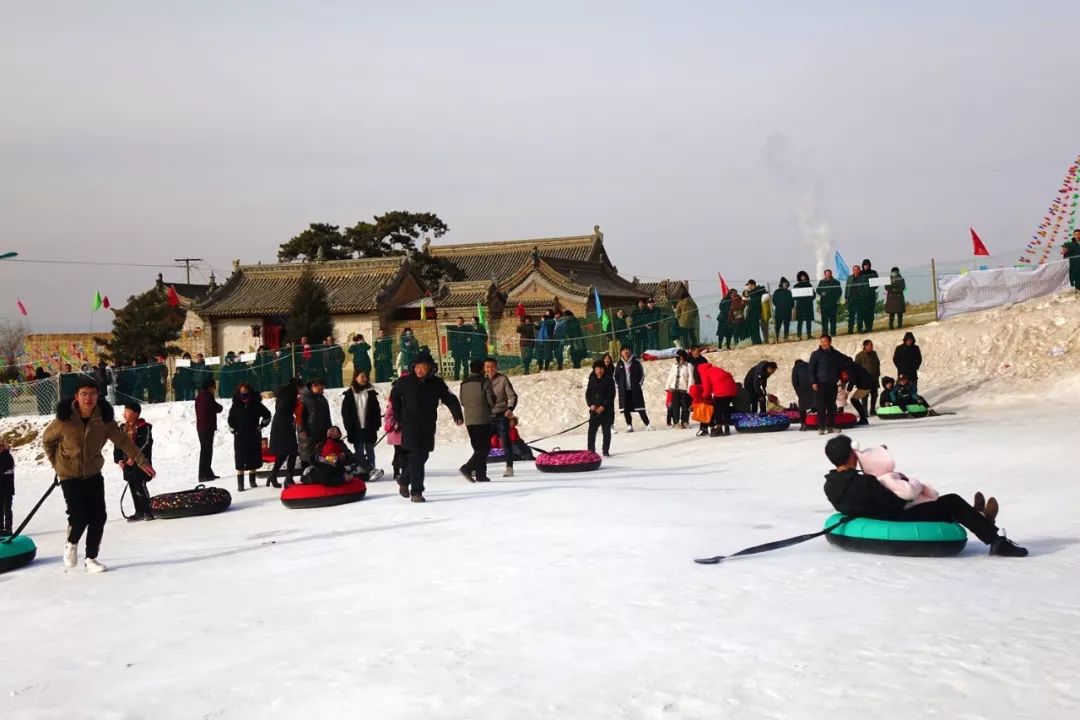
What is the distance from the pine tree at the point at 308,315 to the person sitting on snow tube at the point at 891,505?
4201 cm

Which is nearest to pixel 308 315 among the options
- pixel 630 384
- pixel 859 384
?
pixel 630 384

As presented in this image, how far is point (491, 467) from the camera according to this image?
19.5 metres

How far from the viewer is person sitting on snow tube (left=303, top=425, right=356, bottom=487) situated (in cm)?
1479

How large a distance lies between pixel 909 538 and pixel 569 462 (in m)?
9.18

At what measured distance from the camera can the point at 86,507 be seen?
10484 mm

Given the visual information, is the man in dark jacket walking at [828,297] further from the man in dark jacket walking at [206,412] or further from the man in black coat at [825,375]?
the man in dark jacket walking at [206,412]

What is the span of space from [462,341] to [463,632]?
26906 millimetres

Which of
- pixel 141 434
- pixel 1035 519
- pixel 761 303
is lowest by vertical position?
pixel 1035 519

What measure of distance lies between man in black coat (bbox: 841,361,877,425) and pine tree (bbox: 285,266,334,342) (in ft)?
104

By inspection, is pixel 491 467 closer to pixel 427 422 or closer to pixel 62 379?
pixel 427 422

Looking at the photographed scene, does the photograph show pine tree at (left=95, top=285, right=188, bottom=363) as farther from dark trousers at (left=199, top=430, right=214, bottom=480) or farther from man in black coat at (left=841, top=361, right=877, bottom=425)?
man in black coat at (left=841, top=361, right=877, bottom=425)

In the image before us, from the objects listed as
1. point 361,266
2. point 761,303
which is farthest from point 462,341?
point 361,266

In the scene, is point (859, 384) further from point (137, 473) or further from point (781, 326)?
point (137, 473)

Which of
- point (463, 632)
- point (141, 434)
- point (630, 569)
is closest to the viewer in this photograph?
point (463, 632)
